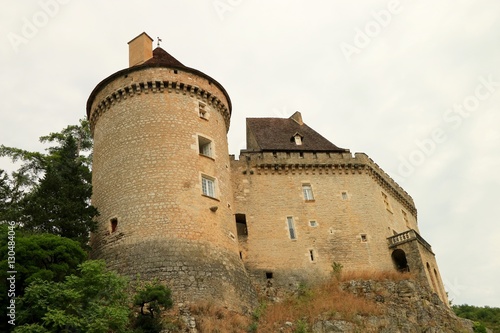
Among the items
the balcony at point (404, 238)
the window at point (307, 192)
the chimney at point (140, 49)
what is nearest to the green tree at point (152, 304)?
the chimney at point (140, 49)

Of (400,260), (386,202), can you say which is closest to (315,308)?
(400,260)

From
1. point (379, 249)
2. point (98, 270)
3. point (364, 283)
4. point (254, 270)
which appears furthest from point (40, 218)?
point (379, 249)

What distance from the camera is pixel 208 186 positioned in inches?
966

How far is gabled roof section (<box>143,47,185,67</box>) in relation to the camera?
26.0 metres

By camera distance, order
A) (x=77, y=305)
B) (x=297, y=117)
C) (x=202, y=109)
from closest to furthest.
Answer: (x=77, y=305), (x=202, y=109), (x=297, y=117)

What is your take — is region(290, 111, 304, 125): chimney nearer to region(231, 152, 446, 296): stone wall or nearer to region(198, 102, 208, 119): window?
region(231, 152, 446, 296): stone wall

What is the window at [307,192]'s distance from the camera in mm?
30325

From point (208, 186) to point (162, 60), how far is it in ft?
24.9

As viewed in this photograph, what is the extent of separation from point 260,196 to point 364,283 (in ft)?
24.4

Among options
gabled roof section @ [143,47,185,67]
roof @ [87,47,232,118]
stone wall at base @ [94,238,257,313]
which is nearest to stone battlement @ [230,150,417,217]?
roof @ [87,47,232,118]

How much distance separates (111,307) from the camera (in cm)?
1605

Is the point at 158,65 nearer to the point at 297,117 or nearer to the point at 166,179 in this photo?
the point at 166,179

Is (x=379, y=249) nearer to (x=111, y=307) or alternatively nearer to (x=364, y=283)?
(x=364, y=283)

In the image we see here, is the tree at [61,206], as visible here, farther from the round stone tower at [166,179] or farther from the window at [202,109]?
the window at [202,109]
